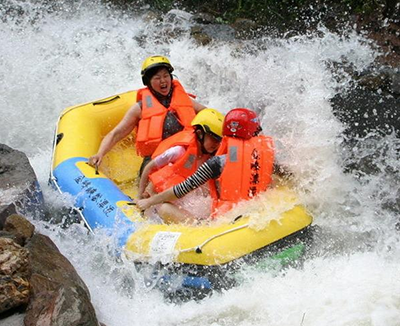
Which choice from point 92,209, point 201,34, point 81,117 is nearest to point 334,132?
point 92,209

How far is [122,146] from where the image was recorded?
5.70 meters

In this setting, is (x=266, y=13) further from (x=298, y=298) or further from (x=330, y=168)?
(x=298, y=298)

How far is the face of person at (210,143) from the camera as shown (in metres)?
4.64

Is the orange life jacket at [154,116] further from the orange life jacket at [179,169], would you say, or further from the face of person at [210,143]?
the face of person at [210,143]

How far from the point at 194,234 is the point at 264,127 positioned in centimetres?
134

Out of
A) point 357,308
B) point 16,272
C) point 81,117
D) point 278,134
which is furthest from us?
point 81,117

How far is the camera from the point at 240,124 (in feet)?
14.3

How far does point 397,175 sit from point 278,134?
117cm

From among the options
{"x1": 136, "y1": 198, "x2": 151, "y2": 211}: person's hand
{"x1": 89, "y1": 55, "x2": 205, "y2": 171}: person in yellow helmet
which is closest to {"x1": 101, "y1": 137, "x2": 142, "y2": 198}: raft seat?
{"x1": 89, "y1": 55, "x2": 205, "y2": 171}: person in yellow helmet

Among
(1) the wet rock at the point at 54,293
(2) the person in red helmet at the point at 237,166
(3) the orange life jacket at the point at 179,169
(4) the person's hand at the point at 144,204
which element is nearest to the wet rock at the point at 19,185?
(1) the wet rock at the point at 54,293

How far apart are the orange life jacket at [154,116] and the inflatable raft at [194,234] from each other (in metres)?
0.44

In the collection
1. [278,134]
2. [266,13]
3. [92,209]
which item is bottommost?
[92,209]

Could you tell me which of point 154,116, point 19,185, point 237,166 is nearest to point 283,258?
point 237,166

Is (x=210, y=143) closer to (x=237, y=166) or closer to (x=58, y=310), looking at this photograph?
(x=237, y=166)
